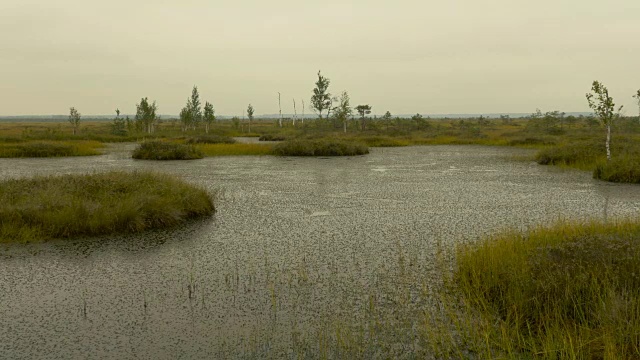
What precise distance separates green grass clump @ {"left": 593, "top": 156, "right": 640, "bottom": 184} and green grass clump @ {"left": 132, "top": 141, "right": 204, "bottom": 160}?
26.1 metres

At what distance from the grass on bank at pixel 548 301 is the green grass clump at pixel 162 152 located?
96.1 ft

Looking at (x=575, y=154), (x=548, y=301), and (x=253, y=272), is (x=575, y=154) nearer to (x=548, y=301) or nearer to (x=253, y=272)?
(x=548, y=301)

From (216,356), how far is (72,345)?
185 centimetres

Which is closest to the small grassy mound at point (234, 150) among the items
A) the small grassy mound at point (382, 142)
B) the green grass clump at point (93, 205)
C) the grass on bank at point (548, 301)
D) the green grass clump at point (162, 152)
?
the green grass clump at point (162, 152)

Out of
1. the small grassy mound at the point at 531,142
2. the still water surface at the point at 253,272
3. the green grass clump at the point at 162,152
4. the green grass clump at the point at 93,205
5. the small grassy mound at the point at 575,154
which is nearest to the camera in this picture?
the still water surface at the point at 253,272

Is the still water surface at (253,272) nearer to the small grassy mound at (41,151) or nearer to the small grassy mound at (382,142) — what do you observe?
the small grassy mound at (41,151)

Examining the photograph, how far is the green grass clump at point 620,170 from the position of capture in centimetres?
2050

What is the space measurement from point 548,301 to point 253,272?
191 inches

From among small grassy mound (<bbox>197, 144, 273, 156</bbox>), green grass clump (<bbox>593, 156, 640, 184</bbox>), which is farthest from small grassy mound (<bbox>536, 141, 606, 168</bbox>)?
small grassy mound (<bbox>197, 144, 273, 156</bbox>)

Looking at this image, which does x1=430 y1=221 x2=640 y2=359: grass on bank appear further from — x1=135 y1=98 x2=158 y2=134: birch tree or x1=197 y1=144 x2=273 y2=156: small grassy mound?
x1=135 y1=98 x2=158 y2=134: birch tree

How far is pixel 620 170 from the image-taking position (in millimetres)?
21141

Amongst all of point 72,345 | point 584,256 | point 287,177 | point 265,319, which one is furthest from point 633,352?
point 287,177

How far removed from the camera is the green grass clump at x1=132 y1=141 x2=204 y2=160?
34625 millimetres

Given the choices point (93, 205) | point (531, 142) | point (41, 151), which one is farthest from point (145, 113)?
point (93, 205)
